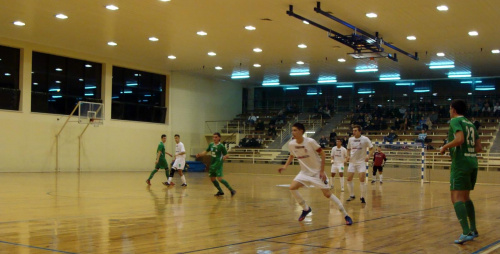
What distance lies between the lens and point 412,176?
28766 millimetres

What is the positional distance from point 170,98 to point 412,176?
1616 cm

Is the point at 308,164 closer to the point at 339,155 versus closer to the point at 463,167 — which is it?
the point at 463,167

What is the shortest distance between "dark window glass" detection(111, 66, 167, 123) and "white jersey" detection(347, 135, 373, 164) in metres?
21.2

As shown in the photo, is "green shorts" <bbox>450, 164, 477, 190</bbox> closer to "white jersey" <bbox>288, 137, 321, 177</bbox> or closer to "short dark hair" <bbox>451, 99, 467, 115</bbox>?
"short dark hair" <bbox>451, 99, 467, 115</bbox>

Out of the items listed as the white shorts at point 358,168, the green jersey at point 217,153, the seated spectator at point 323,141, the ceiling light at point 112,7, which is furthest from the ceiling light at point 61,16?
the seated spectator at point 323,141

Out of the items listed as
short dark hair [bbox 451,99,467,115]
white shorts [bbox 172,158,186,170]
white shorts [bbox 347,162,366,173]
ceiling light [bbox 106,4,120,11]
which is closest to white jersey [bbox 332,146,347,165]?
white shorts [bbox 347,162,366,173]

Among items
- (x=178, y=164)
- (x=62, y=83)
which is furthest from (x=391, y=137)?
(x=62, y=83)

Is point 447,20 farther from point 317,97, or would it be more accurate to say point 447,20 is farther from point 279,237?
point 317,97

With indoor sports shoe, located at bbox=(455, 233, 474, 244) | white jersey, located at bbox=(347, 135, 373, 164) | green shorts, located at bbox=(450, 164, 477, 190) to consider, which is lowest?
indoor sports shoe, located at bbox=(455, 233, 474, 244)

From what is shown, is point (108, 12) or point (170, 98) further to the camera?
point (170, 98)

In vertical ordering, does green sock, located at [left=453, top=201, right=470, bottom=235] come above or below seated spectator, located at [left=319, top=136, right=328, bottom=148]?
below

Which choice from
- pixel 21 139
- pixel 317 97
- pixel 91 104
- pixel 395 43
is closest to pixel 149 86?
pixel 91 104

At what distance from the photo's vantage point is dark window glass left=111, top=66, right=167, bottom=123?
31.9 m

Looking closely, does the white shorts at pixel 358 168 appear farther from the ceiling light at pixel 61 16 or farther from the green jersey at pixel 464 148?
the ceiling light at pixel 61 16
